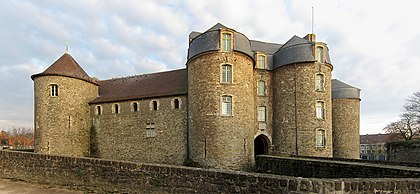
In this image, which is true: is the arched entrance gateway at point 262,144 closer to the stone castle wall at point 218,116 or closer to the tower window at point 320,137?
the tower window at point 320,137

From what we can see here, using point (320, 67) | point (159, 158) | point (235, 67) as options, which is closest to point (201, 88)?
point (235, 67)

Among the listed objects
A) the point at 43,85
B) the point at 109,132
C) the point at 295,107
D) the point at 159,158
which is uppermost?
the point at 43,85

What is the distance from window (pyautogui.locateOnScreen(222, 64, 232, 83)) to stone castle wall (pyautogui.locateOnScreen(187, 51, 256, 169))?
24 cm

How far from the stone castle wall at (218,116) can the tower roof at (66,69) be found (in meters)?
10.1

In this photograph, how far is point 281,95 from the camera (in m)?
20.7

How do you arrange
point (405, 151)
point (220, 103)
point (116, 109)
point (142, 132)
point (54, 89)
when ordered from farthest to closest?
1. point (116, 109)
2. point (54, 89)
3. point (142, 132)
4. point (405, 151)
5. point (220, 103)

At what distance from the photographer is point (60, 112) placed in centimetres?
2159

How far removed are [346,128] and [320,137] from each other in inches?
268

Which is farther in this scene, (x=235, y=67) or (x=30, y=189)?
(x=235, y=67)

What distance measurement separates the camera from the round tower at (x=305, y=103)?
19.7m

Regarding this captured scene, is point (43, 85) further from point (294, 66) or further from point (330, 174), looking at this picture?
point (330, 174)

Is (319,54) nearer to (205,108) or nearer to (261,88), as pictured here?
(261,88)

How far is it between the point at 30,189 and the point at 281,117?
51.0 ft

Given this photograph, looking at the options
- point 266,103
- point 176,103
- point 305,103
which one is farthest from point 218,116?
point 305,103
